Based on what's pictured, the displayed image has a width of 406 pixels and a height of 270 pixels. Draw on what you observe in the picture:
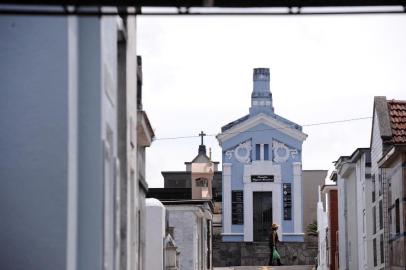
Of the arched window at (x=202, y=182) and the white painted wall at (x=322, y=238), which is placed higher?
the arched window at (x=202, y=182)

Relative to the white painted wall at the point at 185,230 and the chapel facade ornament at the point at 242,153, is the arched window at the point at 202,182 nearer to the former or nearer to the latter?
the chapel facade ornament at the point at 242,153

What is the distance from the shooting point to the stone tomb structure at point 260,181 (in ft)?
257

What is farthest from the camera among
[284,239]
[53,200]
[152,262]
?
[284,239]

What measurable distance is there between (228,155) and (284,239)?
6088 mm

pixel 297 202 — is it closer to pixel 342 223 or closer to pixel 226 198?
pixel 226 198

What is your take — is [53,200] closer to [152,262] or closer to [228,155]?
[152,262]

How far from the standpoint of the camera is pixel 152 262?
39.6 meters

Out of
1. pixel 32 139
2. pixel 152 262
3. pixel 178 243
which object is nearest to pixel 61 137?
pixel 32 139

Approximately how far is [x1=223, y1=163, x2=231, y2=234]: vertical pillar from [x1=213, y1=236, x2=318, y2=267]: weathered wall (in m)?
1.00

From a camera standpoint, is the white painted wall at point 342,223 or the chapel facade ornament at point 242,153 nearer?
the white painted wall at point 342,223

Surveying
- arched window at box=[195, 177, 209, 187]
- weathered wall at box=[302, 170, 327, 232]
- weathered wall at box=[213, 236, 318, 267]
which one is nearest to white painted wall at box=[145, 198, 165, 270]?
weathered wall at box=[213, 236, 318, 267]

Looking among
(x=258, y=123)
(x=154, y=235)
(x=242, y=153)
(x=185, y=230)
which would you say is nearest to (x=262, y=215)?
(x=242, y=153)

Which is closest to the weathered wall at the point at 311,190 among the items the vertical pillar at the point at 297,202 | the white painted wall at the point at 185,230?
the vertical pillar at the point at 297,202

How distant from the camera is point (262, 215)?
7881 centimetres
